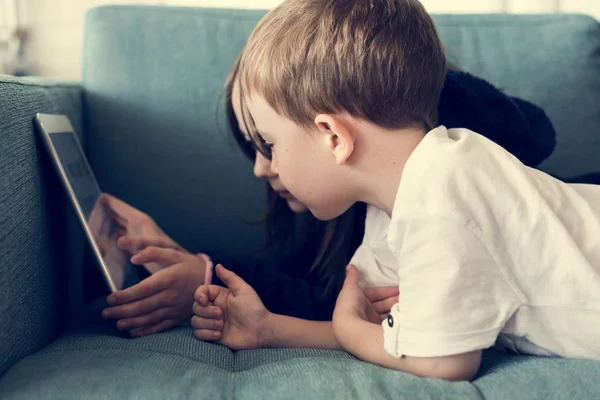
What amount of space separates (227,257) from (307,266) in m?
0.20

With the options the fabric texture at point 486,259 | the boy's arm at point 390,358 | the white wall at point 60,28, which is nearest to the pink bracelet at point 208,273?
the boy's arm at point 390,358

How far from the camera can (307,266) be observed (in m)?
1.20

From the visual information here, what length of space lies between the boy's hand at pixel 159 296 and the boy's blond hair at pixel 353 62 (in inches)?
11.3

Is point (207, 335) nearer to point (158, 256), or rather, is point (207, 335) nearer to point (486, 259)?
point (158, 256)

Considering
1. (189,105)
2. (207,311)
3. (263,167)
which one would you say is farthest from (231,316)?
(189,105)

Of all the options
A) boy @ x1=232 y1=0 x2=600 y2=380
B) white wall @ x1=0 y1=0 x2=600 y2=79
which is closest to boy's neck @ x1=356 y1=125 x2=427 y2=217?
boy @ x1=232 y1=0 x2=600 y2=380

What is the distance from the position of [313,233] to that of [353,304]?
1.11 feet

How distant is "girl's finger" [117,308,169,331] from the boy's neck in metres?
0.34

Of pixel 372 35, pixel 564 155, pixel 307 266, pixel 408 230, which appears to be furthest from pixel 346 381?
pixel 564 155

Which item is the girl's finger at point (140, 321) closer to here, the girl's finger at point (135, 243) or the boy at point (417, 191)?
the girl's finger at point (135, 243)

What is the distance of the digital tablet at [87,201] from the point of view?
0.90 metres

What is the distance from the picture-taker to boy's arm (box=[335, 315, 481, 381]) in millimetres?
697

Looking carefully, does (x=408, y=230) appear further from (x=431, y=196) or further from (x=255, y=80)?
(x=255, y=80)

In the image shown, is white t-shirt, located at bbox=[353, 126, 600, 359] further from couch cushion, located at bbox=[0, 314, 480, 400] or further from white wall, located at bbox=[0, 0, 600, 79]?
white wall, located at bbox=[0, 0, 600, 79]
